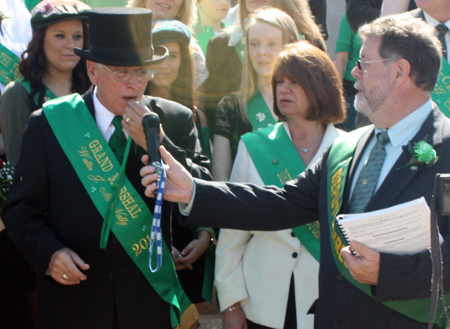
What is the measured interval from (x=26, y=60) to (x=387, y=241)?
2.65 meters

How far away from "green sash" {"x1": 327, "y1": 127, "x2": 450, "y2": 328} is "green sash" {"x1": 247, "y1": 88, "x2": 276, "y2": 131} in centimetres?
114

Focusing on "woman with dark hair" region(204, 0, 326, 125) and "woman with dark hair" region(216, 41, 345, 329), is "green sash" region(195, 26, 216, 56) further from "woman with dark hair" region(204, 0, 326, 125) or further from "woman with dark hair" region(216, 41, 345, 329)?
"woman with dark hair" region(216, 41, 345, 329)

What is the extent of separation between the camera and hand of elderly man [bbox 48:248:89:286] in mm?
2678

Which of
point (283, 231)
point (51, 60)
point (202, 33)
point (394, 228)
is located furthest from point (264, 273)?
point (202, 33)

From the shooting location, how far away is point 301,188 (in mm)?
2865

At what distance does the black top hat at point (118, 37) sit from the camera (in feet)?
9.42

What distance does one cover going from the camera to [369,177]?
254 centimetres

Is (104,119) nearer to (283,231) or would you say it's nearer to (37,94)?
(37,94)

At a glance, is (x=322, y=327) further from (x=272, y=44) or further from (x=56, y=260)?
(x=272, y=44)

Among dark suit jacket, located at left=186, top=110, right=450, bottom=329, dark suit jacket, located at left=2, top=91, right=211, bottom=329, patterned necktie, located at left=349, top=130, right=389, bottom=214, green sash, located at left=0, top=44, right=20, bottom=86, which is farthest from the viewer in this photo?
green sash, located at left=0, top=44, right=20, bottom=86

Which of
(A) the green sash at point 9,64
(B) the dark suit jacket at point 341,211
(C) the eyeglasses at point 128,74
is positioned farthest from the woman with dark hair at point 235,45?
(B) the dark suit jacket at point 341,211

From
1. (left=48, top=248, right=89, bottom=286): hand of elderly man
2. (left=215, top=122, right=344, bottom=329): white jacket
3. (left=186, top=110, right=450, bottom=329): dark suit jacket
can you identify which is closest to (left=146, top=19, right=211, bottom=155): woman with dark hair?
(left=215, top=122, right=344, bottom=329): white jacket

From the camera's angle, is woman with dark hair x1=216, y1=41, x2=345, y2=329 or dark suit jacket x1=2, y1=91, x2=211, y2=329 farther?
woman with dark hair x1=216, y1=41, x2=345, y2=329

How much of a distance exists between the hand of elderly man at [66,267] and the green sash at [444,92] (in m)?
2.53
